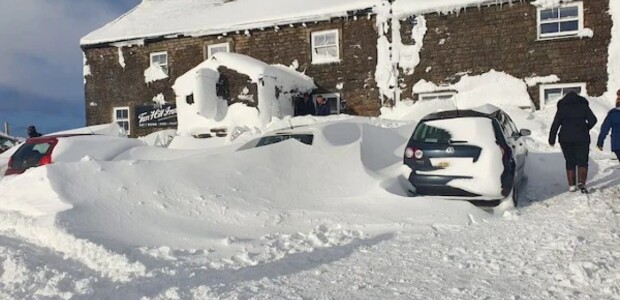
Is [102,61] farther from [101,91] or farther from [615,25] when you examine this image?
[615,25]

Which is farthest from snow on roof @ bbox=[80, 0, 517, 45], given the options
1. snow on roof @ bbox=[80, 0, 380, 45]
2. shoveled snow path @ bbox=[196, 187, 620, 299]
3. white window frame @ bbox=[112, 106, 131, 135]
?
shoveled snow path @ bbox=[196, 187, 620, 299]

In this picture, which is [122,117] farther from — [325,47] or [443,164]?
[443,164]

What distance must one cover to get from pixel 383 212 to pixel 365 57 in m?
11.2

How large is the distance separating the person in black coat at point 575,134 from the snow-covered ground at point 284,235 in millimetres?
426

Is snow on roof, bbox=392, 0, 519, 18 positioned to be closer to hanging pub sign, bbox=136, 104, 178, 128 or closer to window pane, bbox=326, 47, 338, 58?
window pane, bbox=326, 47, 338, 58

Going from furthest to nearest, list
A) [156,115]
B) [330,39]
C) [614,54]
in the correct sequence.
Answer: [156,115], [330,39], [614,54]

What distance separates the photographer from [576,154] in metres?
7.70

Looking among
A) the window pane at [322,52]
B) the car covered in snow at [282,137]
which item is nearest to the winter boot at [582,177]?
the car covered in snow at [282,137]

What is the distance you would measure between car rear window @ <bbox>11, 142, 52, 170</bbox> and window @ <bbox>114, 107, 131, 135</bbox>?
454 inches

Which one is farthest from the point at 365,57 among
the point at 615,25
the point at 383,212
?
the point at 383,212

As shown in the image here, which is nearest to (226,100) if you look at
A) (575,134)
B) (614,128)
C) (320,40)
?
(320,40)

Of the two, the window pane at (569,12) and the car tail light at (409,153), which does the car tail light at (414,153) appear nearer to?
the car tail light at (409,153)

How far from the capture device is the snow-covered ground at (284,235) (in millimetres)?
4051

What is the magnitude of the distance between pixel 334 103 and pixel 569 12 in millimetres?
7852
